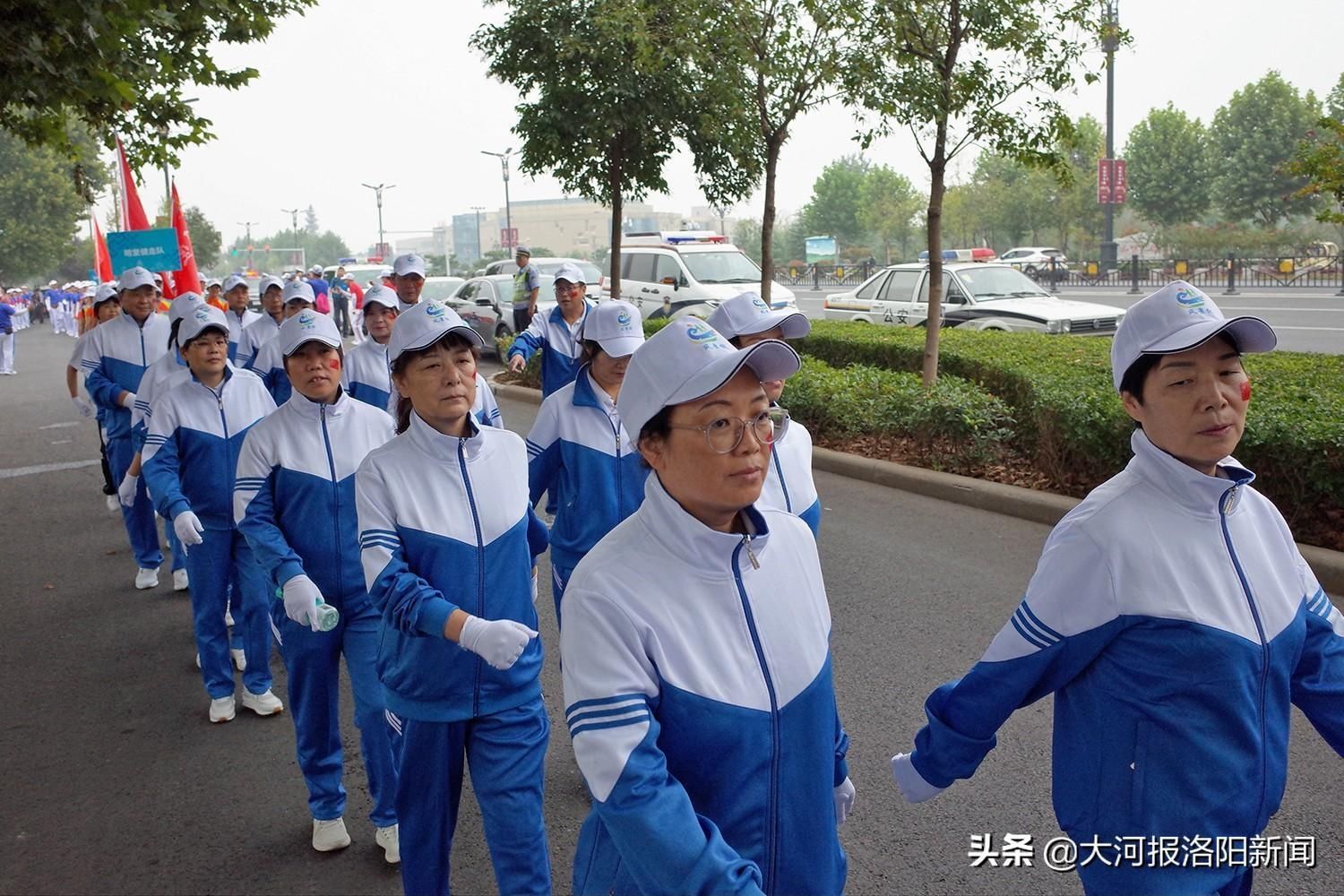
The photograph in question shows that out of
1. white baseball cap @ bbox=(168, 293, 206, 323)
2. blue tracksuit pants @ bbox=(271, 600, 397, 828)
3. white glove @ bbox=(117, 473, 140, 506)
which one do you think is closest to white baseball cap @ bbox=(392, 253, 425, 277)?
white baseball cap @ bbox=(168, 293, 206, 323)

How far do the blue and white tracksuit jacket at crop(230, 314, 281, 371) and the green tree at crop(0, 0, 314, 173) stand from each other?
78.0 inches

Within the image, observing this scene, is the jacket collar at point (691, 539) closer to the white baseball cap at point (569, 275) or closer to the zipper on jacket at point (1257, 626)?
the zipper on jacket at point (1257, 626)

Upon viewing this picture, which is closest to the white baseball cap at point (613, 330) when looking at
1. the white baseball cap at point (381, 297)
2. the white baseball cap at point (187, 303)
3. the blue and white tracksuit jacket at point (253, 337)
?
the white baseball cap at point (187, 303)

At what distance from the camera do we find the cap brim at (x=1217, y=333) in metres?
2.46

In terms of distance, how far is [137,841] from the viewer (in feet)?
15.3

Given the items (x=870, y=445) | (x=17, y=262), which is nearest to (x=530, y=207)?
(x=17, y=262)

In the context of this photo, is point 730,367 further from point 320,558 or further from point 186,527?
point 186,527

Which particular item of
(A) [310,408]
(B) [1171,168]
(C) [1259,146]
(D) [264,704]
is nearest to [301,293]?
(D) [264,704]

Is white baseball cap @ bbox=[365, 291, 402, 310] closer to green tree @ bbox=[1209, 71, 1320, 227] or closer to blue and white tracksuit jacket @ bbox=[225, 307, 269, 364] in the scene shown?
blue and white tracksuit jacket @ bbox=[225, 307, 269, 364]

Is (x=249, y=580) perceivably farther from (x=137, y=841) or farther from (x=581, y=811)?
(x=581, y=811)

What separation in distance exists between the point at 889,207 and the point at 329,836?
269 feet

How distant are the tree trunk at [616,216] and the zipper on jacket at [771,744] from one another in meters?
15.3

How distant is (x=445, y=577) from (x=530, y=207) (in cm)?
15228

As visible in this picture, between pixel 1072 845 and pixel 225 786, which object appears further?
pixel 225 786
